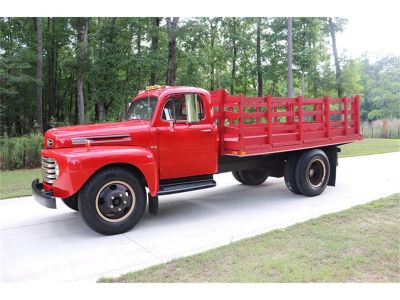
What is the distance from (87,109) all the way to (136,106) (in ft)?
75.0

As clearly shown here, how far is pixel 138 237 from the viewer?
507 centimetres

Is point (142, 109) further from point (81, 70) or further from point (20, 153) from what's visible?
point (81, 70)

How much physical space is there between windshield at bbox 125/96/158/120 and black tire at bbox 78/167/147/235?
1.11m

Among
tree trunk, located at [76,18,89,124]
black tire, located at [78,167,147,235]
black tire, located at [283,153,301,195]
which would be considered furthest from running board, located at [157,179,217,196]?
tree trunk, located at [76,18,89,124]

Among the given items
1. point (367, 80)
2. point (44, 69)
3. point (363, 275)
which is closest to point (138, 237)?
point (363, 275)

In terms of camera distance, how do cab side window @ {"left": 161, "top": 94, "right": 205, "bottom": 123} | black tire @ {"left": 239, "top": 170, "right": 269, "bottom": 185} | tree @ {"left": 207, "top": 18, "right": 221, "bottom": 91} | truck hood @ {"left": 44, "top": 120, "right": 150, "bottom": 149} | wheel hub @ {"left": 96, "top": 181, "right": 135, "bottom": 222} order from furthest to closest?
1. tree @ {"left": 207, "top": 18, "right": 221, "bottom": 91}
2. black tire @ {"left": 239, "top": 170, "right": 269, "bottom": 185}
3. cab side window @ {"left": 161, "top": 94, "right": 205, "bottom": 123}
4. truck hood @ {"left": 44, "top": 120, "right": 150, "bottom": 149}
5. wheel hub @ {"left": 96, "top": 181, "right": 135, "bottom": 222}

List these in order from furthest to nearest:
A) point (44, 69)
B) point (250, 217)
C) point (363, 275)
A: point (44, 69) < point (250, 217) < point (363, 275)

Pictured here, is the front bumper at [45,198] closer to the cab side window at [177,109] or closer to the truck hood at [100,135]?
the truck hood at [100,135]

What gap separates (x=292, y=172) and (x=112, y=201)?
3813mm

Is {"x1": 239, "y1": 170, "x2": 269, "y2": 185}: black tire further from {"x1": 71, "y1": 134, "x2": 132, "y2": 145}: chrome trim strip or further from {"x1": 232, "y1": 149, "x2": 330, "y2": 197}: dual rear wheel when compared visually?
{"x1": 71, "y1": 134, "x2": 132, "y2": 145}: chrome trim strip

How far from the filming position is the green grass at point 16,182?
26.2 feet

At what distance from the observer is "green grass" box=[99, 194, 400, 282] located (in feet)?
11.8

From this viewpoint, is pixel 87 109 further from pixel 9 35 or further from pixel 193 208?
pixel 193 208

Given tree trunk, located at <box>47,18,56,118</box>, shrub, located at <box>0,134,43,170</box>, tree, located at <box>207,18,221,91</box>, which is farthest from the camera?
tree trunk, located at <box>47,18,56,118</box>
